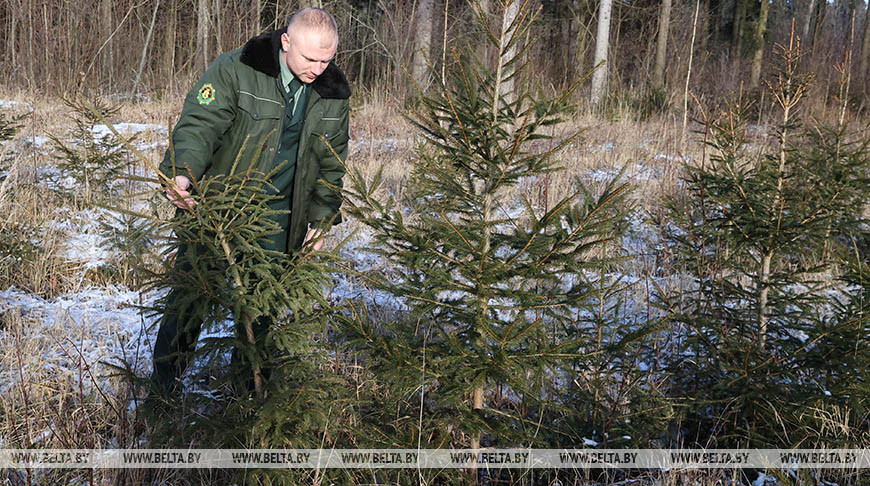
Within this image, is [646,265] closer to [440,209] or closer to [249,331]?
[440,209]

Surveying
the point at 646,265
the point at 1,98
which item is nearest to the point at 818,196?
the point at 646,265

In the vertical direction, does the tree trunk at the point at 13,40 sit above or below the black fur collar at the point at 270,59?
above

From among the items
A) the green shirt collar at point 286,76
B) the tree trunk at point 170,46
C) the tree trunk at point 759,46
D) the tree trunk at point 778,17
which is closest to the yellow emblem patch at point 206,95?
the green shirt collar at point 286,76

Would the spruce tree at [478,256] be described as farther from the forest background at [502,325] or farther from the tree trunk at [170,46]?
the tree trunk at [170,46]

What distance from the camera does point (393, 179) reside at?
23.2 ft

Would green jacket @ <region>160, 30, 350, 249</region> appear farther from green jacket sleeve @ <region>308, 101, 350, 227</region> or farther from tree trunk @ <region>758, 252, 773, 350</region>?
tree trunk @ <region>758, 252, 773, 350</region>

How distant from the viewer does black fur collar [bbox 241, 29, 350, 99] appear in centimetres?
288

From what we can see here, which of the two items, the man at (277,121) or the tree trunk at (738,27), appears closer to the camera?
the man at (277,121)

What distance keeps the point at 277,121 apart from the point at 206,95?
13.5 inches

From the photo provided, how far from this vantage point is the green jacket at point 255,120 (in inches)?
110

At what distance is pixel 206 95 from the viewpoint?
9.25 ft

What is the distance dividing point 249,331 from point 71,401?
4.68 ft

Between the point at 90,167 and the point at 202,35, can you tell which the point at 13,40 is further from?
the point at 90,167

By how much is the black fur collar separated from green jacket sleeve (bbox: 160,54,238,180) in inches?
4.0
